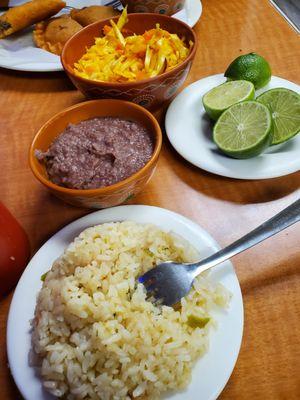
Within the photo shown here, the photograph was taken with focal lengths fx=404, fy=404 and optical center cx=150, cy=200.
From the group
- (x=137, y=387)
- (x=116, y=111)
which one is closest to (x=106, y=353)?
(x=137, y=387)

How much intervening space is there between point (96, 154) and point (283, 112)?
56 centimetres

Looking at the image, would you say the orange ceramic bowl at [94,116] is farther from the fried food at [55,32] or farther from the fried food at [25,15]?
the fried food at [25,15]

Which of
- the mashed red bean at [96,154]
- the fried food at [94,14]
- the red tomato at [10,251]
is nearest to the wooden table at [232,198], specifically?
the red tomato at [10,251]

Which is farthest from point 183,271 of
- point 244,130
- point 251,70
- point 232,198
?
point 251,70

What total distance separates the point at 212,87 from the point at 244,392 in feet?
3.23

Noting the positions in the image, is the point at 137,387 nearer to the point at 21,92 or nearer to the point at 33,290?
the point at 33,290

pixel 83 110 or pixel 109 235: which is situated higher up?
pixel 83 110

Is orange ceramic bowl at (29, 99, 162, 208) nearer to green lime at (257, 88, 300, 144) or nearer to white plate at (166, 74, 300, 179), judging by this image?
white plate at (166, 74, 300, 179)

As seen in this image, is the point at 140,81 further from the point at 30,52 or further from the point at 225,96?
the point at 30,52

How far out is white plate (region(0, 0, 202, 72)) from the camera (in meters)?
1.56

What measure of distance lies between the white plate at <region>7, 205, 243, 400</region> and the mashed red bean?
10 cm

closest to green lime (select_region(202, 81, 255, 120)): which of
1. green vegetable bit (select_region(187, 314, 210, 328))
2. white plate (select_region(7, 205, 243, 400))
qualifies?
white plate (select_region(7, 205, 243, 400))

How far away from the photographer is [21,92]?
1.58 m

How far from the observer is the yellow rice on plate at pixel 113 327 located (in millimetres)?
735
